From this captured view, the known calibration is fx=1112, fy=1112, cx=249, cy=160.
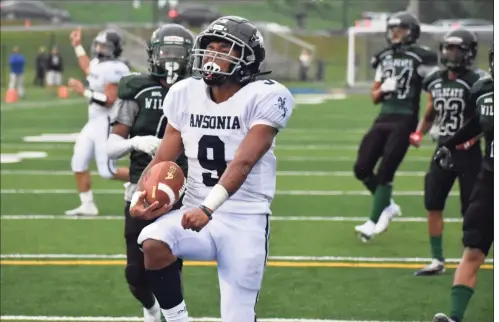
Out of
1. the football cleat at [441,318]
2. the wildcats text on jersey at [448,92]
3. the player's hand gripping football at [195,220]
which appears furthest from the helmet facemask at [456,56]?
the player's hand gripping football at [195,220]

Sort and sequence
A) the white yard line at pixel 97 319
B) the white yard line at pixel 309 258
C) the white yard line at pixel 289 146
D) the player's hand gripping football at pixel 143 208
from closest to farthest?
the player's hand gripping football at pixel 143 208 → the white yard line at pixel 97 319 → the white yard line at pixel 309 258 → the white yard line at pixel 289 146

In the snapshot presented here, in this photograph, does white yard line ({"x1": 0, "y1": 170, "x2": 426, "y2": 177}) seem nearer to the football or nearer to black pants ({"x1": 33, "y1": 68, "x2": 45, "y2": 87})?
the football

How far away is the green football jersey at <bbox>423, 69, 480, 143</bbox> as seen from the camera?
7.05 metres

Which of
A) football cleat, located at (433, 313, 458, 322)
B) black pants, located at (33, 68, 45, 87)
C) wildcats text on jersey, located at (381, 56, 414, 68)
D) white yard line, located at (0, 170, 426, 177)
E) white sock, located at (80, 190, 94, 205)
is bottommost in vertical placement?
→ black pants, located at (33, 68, 45, 87)

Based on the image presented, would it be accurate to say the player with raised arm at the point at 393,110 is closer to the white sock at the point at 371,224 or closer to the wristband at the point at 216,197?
the white sock at the point at 371,224

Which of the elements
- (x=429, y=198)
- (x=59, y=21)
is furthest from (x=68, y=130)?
(x=59, y=21)

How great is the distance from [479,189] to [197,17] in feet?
134

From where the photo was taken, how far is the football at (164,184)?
14.5 feet

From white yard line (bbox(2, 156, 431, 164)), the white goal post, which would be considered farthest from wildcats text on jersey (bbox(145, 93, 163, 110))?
the white goal post

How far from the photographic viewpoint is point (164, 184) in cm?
443

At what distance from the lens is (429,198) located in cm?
714

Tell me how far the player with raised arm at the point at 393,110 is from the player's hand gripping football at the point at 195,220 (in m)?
4.32

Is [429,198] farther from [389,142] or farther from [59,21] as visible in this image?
[59,21]

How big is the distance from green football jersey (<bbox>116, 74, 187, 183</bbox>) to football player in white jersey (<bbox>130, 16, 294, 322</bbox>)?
88cm
